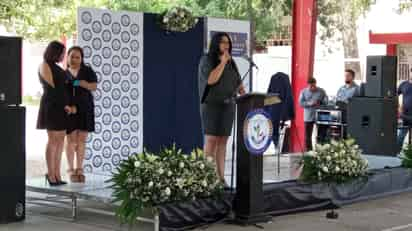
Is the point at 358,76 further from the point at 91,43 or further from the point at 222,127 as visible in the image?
the point at 222,127

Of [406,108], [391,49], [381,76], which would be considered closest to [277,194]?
[381,76]

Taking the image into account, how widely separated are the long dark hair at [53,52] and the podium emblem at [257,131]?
210 centimetres

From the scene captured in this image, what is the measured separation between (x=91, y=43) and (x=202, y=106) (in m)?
2.79

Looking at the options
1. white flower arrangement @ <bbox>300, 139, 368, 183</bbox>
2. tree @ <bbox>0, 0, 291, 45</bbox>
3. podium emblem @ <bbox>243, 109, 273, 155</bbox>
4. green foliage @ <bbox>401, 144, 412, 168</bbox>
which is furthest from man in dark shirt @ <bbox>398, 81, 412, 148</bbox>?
tree @ <bbox>0, 0, 291, 45</bbox>

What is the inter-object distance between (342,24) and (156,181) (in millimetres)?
20409

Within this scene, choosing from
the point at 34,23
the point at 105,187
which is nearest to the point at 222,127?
the point at 105,187

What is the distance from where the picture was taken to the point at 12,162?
6887 mm

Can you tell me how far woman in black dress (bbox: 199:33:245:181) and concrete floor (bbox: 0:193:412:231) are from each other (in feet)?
2.68

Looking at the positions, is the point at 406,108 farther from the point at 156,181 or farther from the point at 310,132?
the point at 156,181

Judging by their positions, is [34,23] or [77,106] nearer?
[77,106]

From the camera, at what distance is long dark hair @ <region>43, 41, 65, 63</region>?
7.63m

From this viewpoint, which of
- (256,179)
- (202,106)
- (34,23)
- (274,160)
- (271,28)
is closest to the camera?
(256,179)

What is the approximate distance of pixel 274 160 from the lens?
11.9m

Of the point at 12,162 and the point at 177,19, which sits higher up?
the point at 177,19
